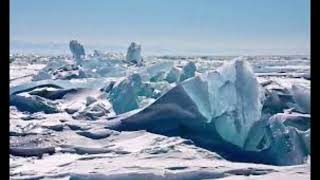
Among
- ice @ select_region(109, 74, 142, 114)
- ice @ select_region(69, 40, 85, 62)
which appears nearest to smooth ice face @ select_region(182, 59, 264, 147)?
ice @ select_region(109, 74, 142, 114)

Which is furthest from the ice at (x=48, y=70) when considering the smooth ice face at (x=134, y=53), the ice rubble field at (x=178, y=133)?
the ice rubble field at (x=178, y=133)

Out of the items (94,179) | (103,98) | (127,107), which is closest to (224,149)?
(94,179)

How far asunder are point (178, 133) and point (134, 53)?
3699mm

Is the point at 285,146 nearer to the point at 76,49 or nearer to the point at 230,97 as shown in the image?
the point at 230,97

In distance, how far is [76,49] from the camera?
6.47 meters

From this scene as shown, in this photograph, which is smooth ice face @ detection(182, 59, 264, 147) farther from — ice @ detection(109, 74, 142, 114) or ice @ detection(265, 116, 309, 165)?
ice @ detection(109, 74, 142, 114)

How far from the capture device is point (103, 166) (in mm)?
2051

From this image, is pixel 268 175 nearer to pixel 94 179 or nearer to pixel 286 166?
pixel 286 166

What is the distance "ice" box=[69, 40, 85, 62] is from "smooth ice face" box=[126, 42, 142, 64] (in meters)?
0.82

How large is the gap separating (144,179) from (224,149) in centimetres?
74

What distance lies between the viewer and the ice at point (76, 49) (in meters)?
6.39

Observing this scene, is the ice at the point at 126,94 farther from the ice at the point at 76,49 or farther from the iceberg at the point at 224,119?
the ice at the point at 76,49

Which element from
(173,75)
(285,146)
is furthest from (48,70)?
(285,146)

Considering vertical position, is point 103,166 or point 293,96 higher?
point 293,96
